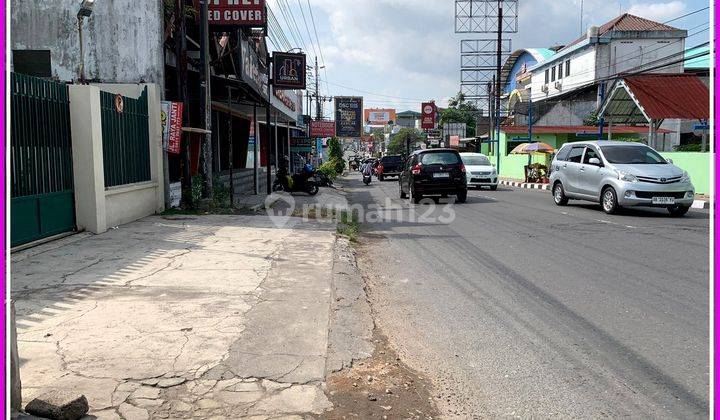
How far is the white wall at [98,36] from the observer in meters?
12.6

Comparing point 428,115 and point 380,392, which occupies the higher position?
point 428,115

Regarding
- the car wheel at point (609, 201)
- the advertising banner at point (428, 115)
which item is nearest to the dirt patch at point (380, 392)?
the car wheel at point (609, 201)

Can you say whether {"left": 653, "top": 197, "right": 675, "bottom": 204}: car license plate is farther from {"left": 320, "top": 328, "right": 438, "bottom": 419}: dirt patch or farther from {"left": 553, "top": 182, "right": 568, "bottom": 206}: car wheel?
{"left": 320, "top": 328, "right": 438, "bottom": 419}: dirt patch

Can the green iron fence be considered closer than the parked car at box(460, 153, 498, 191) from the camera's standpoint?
Yes

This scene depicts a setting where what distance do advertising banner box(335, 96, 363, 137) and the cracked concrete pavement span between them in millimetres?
67530

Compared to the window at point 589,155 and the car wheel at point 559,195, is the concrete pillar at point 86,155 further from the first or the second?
the car wheel at point 559,195

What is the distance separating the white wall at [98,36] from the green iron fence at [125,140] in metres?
1.72

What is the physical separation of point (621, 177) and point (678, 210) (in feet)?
4.90

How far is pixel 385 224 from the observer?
42.8ft

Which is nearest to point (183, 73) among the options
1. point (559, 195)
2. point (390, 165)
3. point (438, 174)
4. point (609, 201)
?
point (438, 174)

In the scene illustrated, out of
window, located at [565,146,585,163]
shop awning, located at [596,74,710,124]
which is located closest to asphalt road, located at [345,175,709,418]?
window, located at [565,146,585,163]

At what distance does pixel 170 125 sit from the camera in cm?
1224

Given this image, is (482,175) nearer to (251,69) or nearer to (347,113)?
(251,69)

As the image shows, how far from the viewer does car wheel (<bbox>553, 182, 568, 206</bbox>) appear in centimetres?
1600
